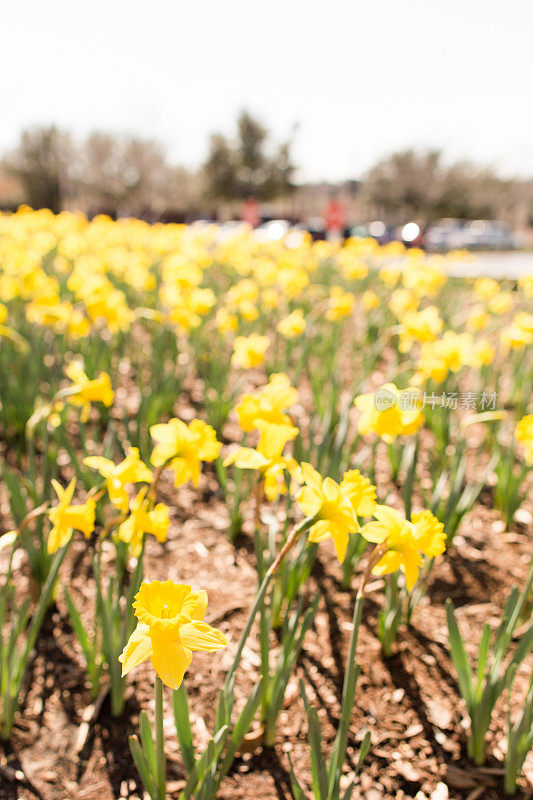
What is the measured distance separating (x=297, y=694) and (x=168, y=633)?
1.06 m

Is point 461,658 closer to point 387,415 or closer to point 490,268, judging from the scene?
point 387,415

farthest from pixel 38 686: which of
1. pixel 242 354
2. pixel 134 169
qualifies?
pixel 134 169

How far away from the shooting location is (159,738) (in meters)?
1.10

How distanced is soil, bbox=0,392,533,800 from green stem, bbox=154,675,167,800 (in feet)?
1.02

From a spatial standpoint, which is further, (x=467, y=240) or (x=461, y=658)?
(x=467, y=240)

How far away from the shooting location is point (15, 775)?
4.83 ft

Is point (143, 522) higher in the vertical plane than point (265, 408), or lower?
lower

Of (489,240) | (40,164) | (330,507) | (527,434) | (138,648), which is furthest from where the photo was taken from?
(40,164)

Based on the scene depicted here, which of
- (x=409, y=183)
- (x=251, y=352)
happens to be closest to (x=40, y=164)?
(x=409, y=183)

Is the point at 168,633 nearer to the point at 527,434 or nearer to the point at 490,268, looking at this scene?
the point at 527,434

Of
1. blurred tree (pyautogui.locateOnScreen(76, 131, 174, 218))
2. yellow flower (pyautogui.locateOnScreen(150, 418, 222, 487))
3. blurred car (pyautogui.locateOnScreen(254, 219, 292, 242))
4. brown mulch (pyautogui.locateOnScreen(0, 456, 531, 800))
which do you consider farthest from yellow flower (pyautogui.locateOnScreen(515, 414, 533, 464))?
blurred tree (pyautogui.locateOnScreen(76, 131, 174, 218))

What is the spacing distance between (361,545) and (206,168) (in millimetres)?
34636

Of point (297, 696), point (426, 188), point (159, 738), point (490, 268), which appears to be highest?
point (426, 188)

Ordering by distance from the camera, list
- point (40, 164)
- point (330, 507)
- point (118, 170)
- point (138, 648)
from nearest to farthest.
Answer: point (138, 648)
point (330, 507)
point (40, 164)
point (118, 170)
